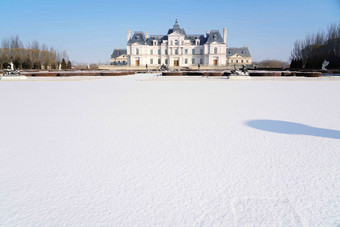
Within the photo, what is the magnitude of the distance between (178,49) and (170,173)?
61207 mm

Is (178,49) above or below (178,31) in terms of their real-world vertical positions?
below

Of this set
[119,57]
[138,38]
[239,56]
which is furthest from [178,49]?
[239,56]

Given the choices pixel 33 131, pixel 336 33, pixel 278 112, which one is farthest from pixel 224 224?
pixel 336 33

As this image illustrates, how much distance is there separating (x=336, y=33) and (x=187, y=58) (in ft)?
105

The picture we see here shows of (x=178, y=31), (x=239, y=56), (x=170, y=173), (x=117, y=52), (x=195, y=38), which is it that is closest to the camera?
(x=170, y=173)

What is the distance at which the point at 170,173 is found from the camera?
2.80m

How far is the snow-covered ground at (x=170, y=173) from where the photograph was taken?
6.77 ft

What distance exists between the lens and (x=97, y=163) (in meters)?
3.09

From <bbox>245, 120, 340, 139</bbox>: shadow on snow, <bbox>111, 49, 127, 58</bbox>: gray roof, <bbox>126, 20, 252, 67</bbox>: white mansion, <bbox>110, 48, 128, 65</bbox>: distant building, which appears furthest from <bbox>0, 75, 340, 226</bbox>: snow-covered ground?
<bbox>111, 49, 127, 58</bbox>: gray roof

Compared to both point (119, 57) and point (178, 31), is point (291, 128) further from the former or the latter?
point (119, 57)

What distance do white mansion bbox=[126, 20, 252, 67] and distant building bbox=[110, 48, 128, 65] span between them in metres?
7.92

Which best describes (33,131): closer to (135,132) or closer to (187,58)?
(135,132)

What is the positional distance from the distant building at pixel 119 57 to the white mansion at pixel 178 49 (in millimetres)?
7922

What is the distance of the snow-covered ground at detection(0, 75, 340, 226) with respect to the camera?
2062 mm
